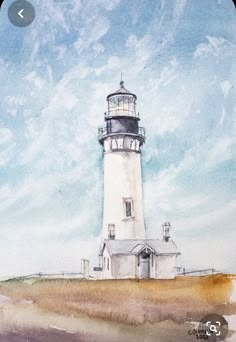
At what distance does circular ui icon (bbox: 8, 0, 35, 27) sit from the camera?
1.22m

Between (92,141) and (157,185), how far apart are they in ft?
0.56

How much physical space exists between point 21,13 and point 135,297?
654 millimetres

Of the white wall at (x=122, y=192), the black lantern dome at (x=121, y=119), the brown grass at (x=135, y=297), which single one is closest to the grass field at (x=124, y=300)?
the brown grass at (x=135, y=297)

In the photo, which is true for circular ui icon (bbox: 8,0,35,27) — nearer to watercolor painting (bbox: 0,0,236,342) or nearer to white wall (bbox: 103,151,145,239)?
watercolor painting (bbox: 0,0,236,342)

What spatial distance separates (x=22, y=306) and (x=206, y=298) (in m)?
0.39

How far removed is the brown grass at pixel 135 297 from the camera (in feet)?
3.89

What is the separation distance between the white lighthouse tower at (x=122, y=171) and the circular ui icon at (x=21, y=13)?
0.24 metres

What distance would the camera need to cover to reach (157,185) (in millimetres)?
1220

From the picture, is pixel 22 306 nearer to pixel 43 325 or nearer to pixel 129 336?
pixel 43 325

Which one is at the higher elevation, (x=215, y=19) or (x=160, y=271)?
(x=215, y=19)

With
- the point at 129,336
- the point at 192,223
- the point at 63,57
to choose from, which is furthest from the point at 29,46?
the point at 129,336

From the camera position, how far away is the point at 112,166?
1.25 meters

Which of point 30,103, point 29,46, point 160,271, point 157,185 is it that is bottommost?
point 160,271
